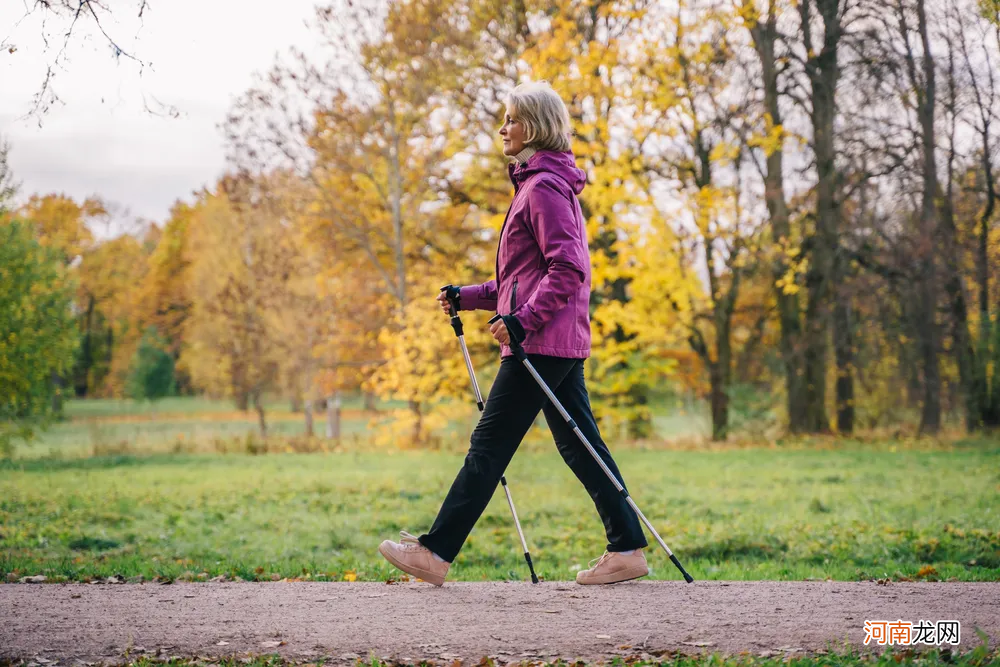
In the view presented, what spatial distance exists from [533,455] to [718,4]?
9.43m

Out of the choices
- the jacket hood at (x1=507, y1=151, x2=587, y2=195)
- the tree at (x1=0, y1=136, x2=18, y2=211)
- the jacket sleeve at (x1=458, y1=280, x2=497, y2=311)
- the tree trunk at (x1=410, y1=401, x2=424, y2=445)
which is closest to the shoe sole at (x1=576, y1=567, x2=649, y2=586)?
the jacket sleeve at (x1=458, y1=280, x2=497, y2=311)

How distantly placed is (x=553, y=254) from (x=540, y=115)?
0.72m

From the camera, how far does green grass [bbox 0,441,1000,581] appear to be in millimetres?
6762

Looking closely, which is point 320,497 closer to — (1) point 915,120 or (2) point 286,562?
(2) point 286,562

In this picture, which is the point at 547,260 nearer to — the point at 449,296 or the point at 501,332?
the point at 501,332

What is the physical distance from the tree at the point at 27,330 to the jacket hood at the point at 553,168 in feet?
52.0

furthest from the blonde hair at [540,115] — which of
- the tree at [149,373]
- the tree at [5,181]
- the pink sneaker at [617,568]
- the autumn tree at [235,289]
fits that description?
the tree at [149,373]

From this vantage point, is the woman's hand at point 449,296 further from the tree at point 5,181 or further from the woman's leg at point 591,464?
the tree at point 5,181

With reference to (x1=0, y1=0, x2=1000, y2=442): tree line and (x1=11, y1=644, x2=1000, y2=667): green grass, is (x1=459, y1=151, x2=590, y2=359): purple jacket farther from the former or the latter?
(x1=0, y1=0, x2=1000, y2=442): tree line

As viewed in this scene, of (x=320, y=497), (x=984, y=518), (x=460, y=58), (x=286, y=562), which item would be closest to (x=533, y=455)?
(x=320, y=497)

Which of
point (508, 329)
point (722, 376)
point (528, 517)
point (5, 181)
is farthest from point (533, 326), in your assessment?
point (722, 376)

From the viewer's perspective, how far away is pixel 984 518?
28.3 ft

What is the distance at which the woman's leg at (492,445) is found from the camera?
4.64 metres

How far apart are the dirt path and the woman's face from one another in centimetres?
219
